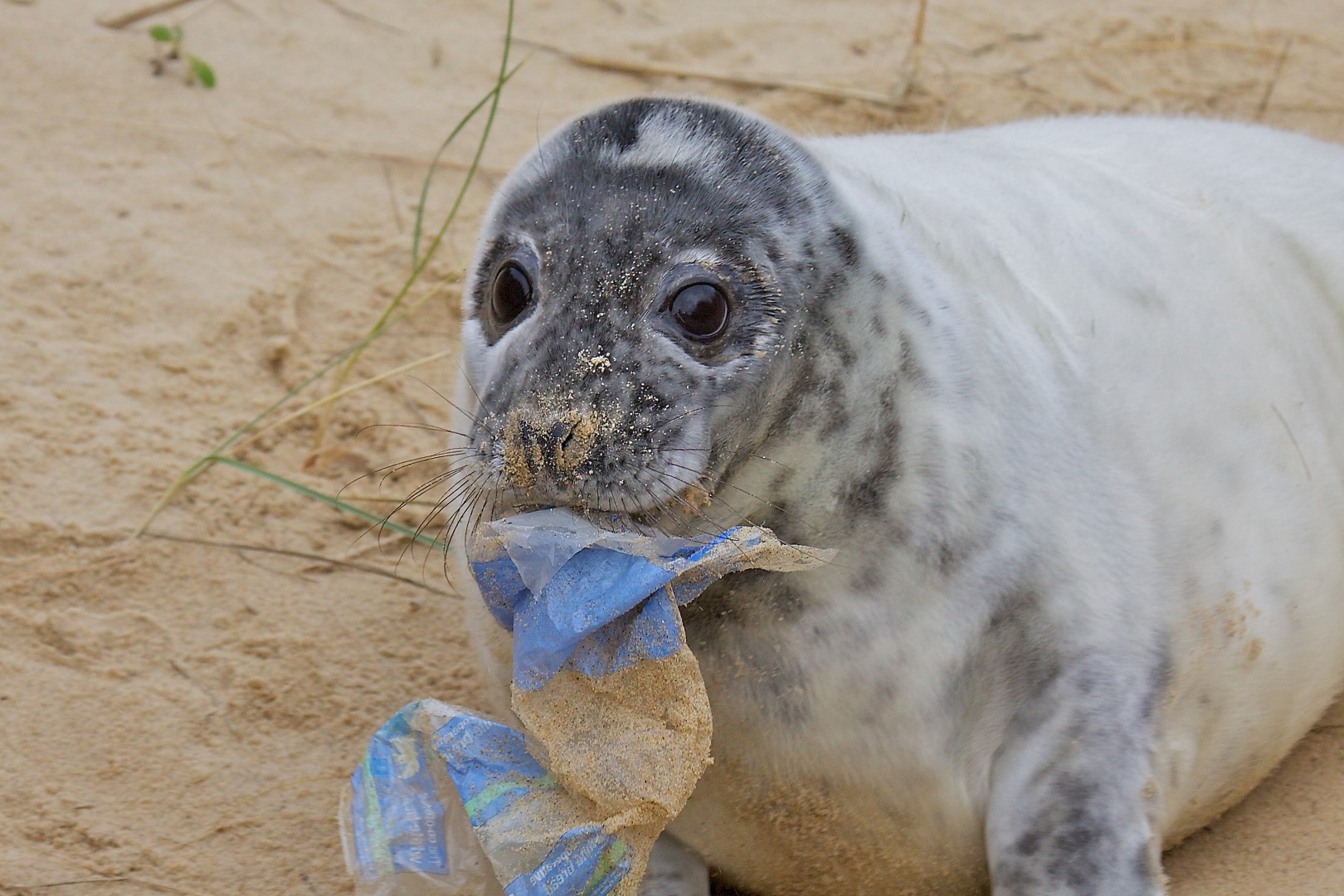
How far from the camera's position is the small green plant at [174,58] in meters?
4.51

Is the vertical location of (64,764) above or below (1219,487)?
below

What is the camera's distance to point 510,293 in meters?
2.00

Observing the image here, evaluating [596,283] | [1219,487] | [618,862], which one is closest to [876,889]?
[618,862]

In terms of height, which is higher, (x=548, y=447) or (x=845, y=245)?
(x=845, y=245)

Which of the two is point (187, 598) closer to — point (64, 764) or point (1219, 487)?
point (64, 764)

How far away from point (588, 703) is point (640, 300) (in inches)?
19.1

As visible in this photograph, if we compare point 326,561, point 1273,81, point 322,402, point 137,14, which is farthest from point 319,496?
point 1273,81

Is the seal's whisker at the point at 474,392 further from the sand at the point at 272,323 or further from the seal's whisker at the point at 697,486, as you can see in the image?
the sand at the point at 272,323

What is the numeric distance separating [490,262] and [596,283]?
0.25m

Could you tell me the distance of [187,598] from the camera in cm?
299

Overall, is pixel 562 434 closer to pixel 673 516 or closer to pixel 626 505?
pixel 626 505

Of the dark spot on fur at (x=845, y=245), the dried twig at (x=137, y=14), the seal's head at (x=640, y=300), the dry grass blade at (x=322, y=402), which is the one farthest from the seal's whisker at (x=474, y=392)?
the dried twig at (x=137, y=14)

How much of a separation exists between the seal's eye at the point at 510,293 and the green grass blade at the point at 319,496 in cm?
106

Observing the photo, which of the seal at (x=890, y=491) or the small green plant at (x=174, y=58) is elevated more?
the seal at (x=890, y=491)
